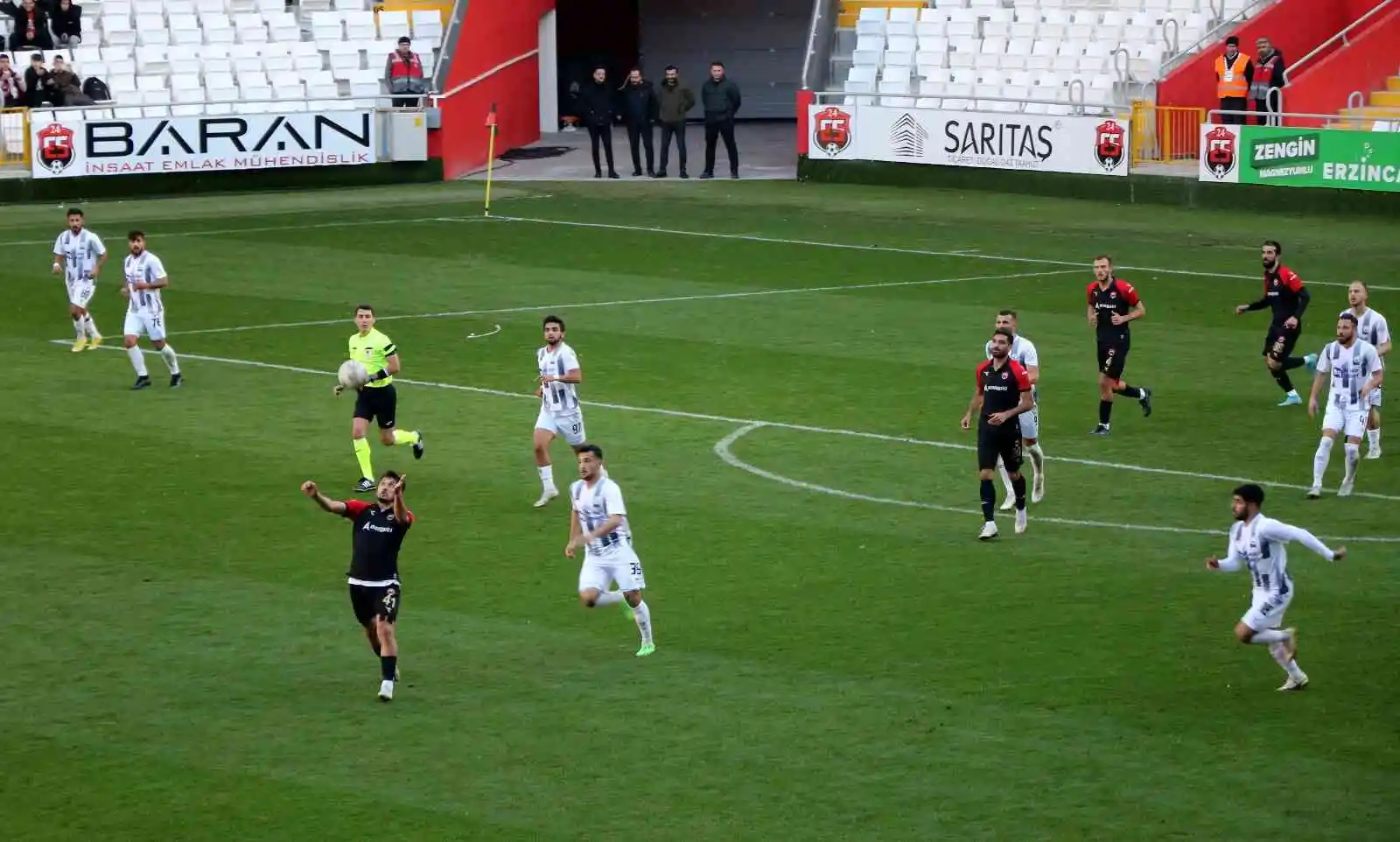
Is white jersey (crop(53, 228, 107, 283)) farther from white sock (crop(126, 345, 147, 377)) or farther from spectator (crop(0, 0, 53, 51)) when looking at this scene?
spectator (crop(0, 0, 53, 51))

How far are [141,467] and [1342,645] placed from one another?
1218cm

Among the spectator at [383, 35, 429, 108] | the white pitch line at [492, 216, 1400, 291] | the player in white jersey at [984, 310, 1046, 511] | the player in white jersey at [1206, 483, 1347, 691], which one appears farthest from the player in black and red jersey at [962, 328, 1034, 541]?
the spectator at [383, 35, 429, 108]

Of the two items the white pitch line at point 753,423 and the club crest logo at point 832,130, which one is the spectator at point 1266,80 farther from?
the white pitch line at point 753,423

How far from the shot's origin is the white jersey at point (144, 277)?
24.6m

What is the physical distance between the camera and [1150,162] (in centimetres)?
4050

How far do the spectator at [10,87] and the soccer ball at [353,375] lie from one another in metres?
23.9

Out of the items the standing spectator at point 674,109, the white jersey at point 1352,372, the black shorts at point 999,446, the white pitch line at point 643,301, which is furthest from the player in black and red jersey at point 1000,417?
the standing spectator at point 674,109

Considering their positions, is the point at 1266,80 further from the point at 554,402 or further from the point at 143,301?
the point at 554,402

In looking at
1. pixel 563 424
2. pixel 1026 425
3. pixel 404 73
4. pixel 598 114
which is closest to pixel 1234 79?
pixel 598 114

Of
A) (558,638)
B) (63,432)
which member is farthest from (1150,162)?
(558,638)

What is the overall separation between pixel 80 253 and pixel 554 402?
33.3ft

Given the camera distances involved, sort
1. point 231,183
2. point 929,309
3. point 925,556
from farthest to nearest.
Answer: point 231,183 < point 929,309 < point 925,556

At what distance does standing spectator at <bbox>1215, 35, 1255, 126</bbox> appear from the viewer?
3900cm

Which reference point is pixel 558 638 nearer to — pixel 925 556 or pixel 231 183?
pixel 925 556
